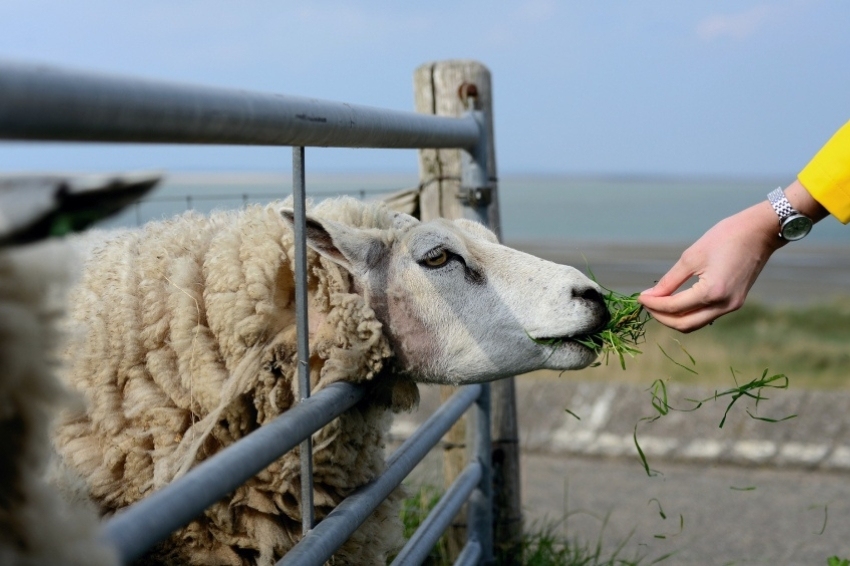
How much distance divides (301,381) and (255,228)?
0.83 metres

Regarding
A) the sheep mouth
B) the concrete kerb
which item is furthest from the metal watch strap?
the concrete kerb

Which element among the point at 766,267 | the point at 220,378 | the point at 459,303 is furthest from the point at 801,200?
the point at 766,267

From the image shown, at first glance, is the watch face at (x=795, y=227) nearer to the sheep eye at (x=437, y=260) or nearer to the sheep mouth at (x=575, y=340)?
the sheep mouth at (x=575, y=340)

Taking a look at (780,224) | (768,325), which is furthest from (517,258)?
(768,325)

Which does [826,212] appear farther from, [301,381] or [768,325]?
[768,325]

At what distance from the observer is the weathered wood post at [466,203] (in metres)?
3.53

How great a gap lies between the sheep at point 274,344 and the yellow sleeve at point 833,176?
598 mm

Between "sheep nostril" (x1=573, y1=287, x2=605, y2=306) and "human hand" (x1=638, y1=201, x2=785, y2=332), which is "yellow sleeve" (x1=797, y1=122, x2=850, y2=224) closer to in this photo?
"human hand" (x1=638, y1=201, x2=785, y2=332)

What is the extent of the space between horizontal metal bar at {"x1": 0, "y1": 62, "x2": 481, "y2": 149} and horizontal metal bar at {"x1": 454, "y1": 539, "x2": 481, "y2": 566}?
1788 millimetres

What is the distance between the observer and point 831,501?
16.3ft

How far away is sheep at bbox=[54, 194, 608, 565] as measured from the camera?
7.49 ft

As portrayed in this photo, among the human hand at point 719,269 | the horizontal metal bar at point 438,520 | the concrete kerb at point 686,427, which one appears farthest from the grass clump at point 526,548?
the human hand at point 719,269

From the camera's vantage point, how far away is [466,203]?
3.42 metres

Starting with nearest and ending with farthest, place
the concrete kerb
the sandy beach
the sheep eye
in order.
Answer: the sheep eye → the concrete kerb → the sandy beach
